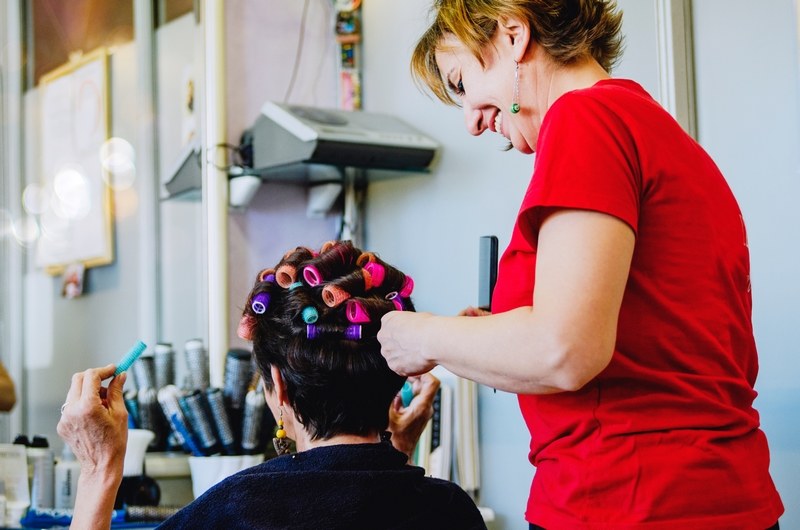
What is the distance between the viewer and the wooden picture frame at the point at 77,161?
2641mm

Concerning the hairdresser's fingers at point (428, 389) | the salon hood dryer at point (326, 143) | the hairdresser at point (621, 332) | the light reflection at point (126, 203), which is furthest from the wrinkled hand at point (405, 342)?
the light reflection at point (126, 203)

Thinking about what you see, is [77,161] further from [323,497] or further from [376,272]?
[323,497]

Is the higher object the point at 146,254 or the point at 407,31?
the point at 407,31

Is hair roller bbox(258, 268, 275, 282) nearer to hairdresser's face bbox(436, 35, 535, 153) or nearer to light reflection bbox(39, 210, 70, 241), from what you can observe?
hairdresser's face bbox(436, 35, 535, 153)

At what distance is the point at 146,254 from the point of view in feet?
8.52

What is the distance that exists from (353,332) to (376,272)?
0.09m

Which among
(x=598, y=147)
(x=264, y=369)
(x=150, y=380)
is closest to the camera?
(x=598, y=147)

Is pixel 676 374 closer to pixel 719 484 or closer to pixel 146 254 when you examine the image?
pixel 719 484

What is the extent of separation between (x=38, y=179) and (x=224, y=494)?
176 cm

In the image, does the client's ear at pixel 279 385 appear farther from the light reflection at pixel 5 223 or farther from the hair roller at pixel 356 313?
the light reflection at pixel 5 223

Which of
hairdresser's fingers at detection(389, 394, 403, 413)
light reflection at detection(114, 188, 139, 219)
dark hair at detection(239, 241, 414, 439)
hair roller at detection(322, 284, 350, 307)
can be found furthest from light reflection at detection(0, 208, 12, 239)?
hair roller at detection(322, 284, 350, 307)

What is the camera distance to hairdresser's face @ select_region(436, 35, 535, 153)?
110 centimetres

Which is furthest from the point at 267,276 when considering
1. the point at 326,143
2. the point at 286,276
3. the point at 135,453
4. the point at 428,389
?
the point at 326,143

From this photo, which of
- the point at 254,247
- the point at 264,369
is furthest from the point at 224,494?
the point at 254,247
